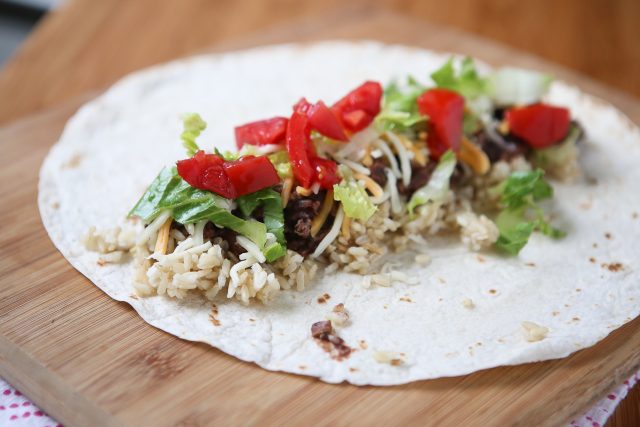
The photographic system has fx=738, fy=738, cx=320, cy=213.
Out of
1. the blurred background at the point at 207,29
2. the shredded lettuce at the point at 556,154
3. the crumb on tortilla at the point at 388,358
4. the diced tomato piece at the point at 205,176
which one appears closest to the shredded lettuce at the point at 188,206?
the diced tomato piece at the point at 205,176

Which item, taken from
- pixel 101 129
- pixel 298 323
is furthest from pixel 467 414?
pixel 101 129

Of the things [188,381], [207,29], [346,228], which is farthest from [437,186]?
[207,29]

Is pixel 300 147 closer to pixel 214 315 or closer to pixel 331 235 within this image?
pixel 331 235

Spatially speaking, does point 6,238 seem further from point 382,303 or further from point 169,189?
point 382,303

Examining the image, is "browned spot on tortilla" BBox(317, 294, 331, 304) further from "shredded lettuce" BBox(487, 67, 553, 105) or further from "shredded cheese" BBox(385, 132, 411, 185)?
"shredded lettuce" BBox(487, 67, 553, 105)

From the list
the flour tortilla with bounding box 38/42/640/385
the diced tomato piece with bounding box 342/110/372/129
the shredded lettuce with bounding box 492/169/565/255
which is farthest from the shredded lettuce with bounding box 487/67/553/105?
the diced tomato piece with bounding box 342/110/372/129
